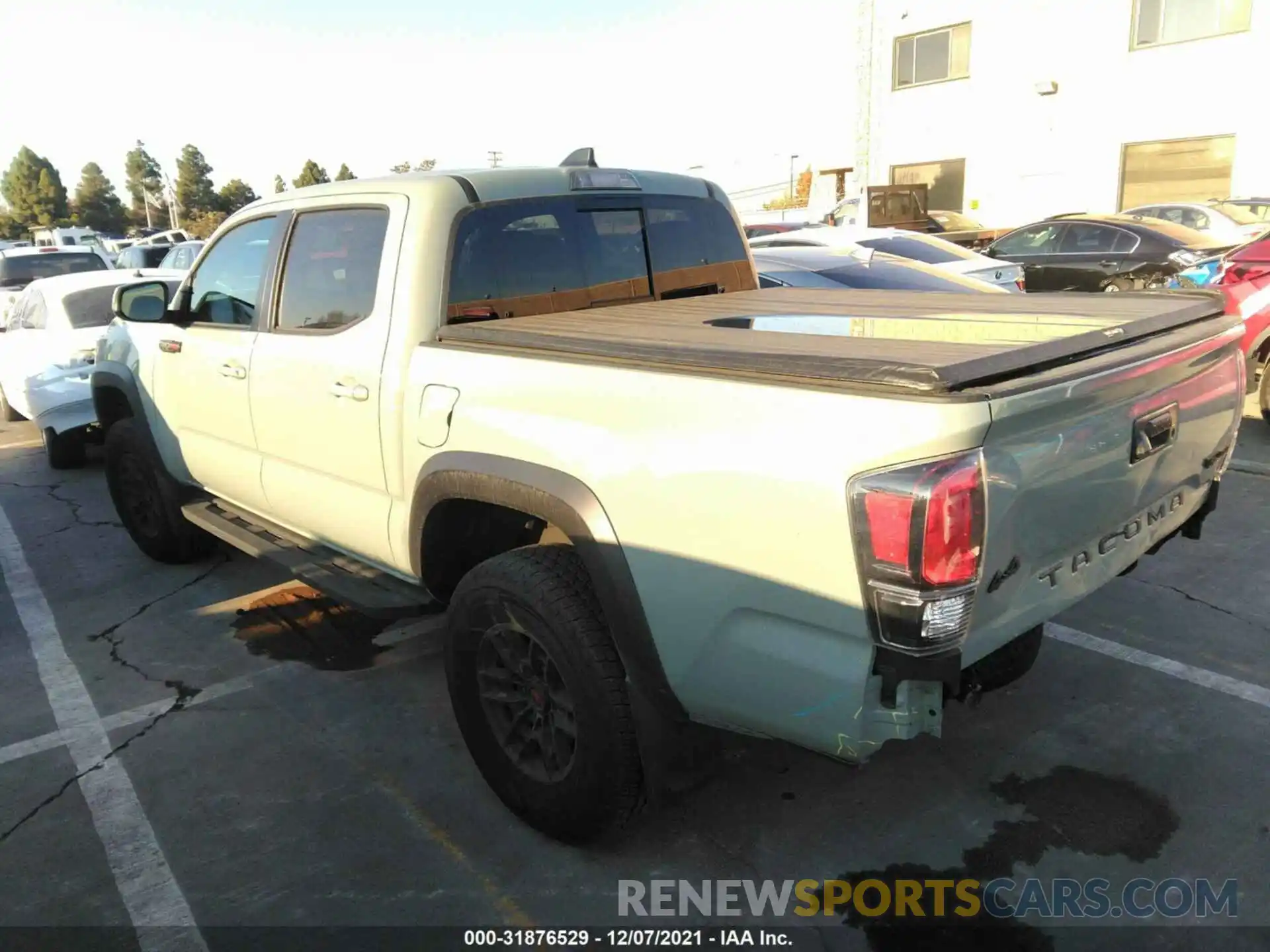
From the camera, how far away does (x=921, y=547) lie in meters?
1.95

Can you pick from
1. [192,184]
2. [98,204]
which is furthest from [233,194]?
[98,204]

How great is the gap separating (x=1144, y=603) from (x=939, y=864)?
231 cm

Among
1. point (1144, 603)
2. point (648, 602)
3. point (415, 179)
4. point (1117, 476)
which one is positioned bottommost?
point (1144, 603)

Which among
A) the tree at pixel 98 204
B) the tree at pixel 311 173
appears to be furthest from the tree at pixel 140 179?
the tree at pixel 311 173

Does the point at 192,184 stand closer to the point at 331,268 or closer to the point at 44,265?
the point at 44,265

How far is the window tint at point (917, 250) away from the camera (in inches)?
392

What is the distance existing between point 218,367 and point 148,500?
1.58 meters

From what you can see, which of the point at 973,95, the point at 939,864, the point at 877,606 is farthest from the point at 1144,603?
the point at 973,95

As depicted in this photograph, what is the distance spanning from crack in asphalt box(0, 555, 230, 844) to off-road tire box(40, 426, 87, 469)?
10.3 feet

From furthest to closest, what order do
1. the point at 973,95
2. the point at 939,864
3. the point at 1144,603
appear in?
the point at 973,95
the point at 1144,603
the point at 939,864

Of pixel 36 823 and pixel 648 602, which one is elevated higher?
pixel 648 602

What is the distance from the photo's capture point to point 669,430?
2338 millimetres

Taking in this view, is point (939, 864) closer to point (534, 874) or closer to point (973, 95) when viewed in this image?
point (534, 874)

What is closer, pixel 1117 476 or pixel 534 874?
pixel 1117 476
